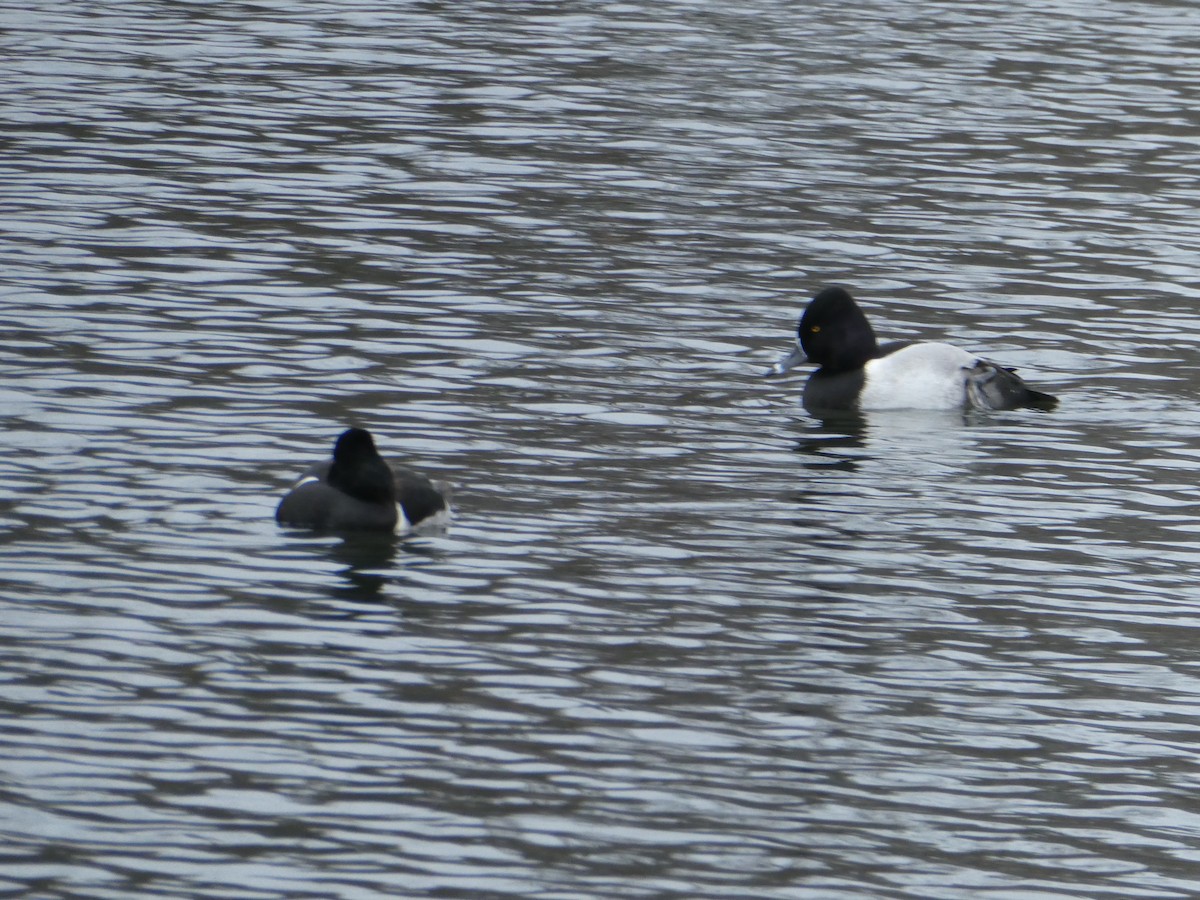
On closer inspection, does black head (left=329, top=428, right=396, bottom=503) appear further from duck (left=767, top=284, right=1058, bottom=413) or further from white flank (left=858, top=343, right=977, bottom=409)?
white flank (left=858, top=343, right=977, bottom=409)

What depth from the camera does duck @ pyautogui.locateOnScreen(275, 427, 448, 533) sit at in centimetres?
1202

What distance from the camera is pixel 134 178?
21.1 metres

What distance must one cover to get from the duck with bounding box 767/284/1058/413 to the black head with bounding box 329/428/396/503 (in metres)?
4.56

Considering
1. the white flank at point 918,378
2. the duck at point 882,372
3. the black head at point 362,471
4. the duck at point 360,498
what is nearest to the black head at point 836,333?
the duck at point 882,372

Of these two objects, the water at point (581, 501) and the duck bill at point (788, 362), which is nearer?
the water at point (581, 501)

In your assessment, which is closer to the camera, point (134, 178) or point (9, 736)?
point (9, 736)

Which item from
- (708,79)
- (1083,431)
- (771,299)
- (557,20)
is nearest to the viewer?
(1083,431)

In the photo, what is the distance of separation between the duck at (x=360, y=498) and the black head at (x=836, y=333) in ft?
14.7

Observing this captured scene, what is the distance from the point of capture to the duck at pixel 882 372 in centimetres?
1554

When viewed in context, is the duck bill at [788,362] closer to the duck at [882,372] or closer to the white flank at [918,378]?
the duck at [882,372]

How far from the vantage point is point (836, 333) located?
15.9 m

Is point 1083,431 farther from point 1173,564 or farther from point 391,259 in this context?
point 391,259

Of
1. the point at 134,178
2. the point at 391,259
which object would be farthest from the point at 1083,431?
the point at 134,178

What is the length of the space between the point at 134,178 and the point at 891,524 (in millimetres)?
10472
